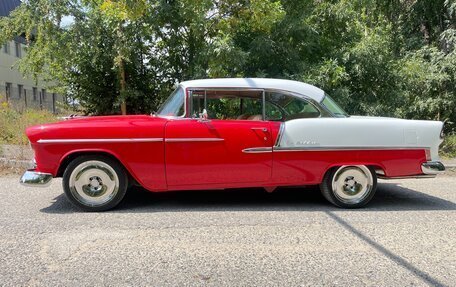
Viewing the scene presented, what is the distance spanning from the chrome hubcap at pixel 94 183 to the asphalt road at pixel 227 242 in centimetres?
20

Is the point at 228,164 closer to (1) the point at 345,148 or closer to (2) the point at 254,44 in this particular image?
(1) the point at 345,148

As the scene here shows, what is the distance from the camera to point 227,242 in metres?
4.38

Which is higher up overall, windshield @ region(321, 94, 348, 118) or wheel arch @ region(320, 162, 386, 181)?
windshield @ region(321, 94, 348, 118)

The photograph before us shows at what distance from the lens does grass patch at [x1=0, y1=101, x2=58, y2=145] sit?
10281 mm

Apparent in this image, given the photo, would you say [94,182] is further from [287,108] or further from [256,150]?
[287,108]

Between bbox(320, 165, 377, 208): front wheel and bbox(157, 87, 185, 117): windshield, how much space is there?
2.09 meters

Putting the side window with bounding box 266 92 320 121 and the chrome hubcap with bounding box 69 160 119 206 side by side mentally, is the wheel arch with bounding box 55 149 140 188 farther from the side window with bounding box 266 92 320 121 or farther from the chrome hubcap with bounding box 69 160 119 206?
the side window with bounding box 266 92 320 121

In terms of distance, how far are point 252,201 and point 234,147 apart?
3.54 ft

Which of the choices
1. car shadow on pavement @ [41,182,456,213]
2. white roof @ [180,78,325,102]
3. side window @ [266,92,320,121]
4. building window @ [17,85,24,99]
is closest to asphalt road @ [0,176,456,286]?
car shadow on pavement @ [41,182,456,213]

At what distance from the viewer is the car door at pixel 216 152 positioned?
17.7 ft

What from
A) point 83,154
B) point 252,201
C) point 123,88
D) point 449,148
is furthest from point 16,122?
point 449,148

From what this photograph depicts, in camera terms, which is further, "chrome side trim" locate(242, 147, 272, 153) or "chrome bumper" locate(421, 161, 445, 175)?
"chrome bumper" locate(421, 161, 445, 175)

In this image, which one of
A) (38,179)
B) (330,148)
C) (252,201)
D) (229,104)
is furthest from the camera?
(252,201)

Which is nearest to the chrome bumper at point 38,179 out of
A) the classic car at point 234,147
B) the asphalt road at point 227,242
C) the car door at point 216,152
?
the classic car at point 234,147
